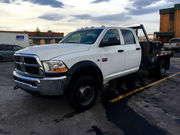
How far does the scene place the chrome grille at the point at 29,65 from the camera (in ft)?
10.2

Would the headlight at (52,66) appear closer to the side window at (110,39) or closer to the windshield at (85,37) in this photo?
the windshield at (85,37)

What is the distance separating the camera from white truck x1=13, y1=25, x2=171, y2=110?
3061mm

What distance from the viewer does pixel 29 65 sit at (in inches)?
130

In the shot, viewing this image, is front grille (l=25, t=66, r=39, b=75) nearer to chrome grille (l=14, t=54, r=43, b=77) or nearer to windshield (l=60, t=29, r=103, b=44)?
chrome grille (l=14, t=54, r=43, b=77)

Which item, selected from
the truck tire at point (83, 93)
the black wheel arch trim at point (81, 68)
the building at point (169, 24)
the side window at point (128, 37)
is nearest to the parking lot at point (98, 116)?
the truck tire at point (83, 93)

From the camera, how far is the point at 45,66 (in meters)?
3.05

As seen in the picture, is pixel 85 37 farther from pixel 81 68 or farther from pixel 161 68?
pixel 161 68

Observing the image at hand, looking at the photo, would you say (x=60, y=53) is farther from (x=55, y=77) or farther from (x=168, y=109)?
(x=168, y=109)

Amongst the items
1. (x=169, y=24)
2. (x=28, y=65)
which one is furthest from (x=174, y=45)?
(x=28, y=65)

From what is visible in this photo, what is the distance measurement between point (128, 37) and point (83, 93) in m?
2.56

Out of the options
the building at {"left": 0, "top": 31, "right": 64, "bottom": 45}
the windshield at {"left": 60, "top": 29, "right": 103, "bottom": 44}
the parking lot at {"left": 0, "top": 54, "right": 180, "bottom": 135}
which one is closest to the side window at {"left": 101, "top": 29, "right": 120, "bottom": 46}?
the windshield at {"left": 60, "top": 29, "right": 103, "bottom": 44}

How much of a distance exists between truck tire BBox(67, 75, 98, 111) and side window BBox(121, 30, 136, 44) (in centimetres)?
193

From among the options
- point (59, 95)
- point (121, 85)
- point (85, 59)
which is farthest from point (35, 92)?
point (121, 85)

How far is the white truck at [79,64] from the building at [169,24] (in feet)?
99.0
